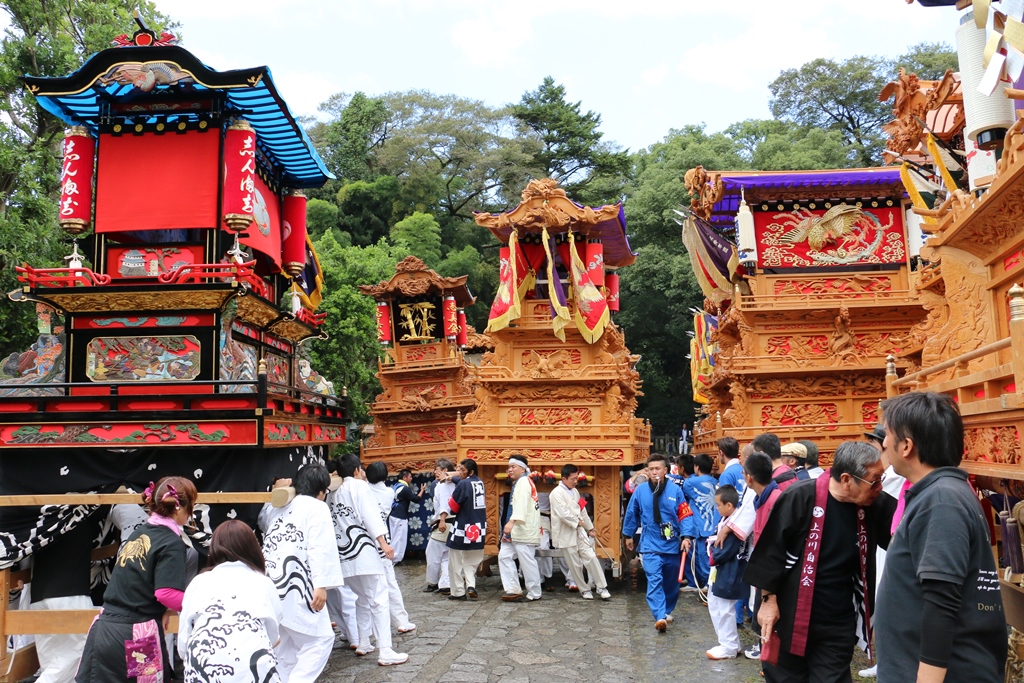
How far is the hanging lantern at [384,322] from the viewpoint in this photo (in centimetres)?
2002

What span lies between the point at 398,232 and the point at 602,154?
10.4 metres

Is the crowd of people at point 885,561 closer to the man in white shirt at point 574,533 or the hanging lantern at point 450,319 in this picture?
the man in white shirt at point 574,533

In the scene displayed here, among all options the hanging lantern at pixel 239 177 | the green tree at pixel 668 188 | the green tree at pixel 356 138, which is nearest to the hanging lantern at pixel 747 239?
the hanging lantern at pixel 239 177

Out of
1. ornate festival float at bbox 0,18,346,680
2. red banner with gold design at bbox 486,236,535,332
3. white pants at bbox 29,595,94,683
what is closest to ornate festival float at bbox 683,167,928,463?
red banner with gold design at bbox 486,236,535,332

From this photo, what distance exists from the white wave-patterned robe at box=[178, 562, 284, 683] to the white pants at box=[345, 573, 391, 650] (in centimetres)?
372

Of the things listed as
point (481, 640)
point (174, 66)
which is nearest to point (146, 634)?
point (481, 640)

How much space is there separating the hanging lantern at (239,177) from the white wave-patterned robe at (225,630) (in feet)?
17.7

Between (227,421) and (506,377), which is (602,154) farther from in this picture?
(227,421)

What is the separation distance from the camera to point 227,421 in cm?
700

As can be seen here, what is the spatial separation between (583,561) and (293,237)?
20.9ft

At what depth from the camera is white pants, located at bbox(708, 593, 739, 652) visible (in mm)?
7197

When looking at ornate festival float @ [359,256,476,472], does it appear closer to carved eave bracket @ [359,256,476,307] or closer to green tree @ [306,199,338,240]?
carved eave bracket @ [359,256,476,307]

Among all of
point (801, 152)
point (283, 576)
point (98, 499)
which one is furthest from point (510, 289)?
point (801, 152)

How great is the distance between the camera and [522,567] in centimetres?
1051
